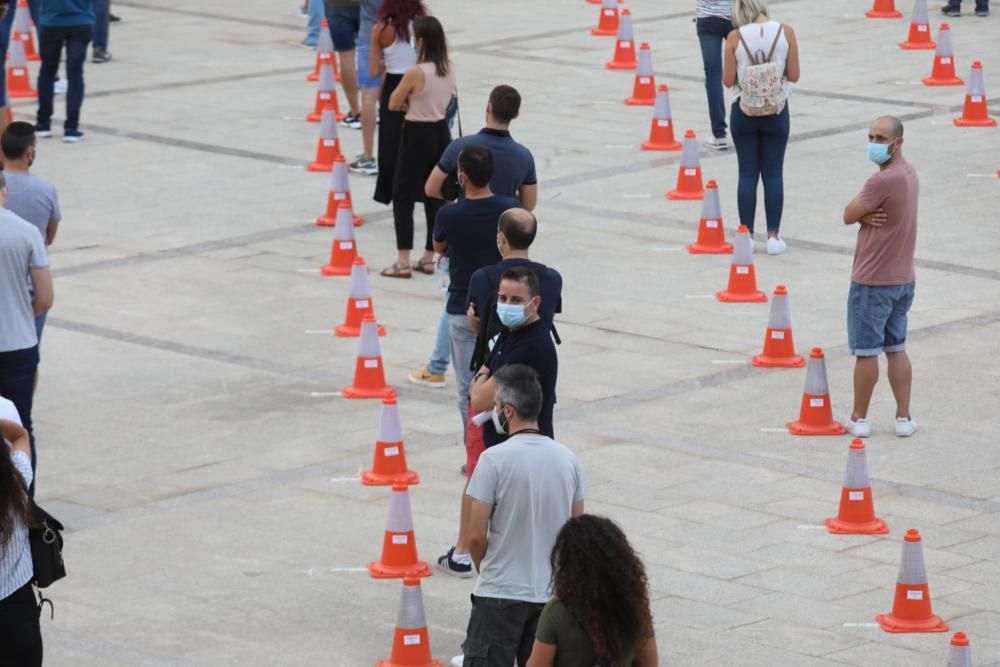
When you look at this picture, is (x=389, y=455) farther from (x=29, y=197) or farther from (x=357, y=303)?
(x=357, y=303)

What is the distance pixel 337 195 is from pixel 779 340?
16.1ft

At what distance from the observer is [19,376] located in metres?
9.71

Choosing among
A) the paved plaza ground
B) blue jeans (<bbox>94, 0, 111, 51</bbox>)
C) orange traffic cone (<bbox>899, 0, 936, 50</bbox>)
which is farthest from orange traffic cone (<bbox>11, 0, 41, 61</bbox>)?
orange traffic cone (<bbox>899, 0, 936, 50</bbox>)

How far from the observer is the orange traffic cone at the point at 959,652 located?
718cm

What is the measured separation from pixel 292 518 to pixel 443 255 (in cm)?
204

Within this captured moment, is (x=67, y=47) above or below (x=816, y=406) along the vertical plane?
above

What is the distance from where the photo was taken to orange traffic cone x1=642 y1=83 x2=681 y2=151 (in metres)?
18.8

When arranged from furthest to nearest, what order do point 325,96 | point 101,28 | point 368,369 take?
1. point 101,28
2. point 325,96
3. point 368,369

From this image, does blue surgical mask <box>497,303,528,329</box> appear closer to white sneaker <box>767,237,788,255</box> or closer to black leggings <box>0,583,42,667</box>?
black leggings <box>0,583,42,667</box>

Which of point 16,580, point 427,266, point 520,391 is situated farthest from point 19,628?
point 427,266

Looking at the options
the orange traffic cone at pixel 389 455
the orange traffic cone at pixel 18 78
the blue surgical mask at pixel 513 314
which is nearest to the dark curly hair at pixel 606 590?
the blue surgical mask at pixel 513 314

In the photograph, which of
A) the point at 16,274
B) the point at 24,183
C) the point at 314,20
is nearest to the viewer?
the point at 16,274

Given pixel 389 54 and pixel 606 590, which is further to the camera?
pixel 389 54

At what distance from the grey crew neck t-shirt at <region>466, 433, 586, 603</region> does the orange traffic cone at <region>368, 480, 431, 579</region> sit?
2.02 meters
